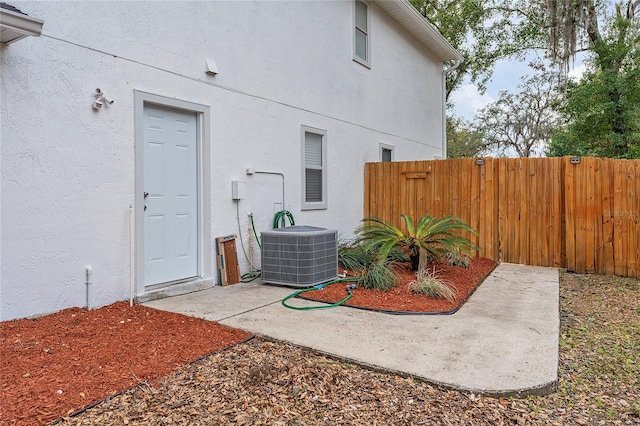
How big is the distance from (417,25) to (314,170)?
5.14m

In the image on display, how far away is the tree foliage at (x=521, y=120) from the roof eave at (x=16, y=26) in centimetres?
2253

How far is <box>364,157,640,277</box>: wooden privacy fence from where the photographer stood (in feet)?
21.3

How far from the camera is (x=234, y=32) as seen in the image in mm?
5672

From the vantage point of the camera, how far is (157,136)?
4.81 meters

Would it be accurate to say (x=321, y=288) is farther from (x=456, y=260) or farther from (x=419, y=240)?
(x=456, y=260)

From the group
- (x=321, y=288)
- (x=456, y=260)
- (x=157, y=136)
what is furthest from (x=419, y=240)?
(x=157, y=136)

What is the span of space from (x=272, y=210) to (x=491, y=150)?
2295 centimetres

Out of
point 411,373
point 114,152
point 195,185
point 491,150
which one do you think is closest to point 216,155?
point 195,185

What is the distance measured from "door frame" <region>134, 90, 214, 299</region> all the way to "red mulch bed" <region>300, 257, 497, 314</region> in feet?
4.53

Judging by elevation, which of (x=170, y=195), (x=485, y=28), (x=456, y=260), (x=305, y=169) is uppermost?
(x=485, y=28)

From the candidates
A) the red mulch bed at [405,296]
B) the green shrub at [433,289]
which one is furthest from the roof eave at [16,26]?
the green shrub at [433,289]

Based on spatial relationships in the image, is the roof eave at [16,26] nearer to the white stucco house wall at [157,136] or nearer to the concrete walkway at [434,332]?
the white stucco house wall at [157,136]

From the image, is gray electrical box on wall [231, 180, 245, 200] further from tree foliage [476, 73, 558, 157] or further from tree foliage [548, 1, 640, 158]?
tree foliage [476, 73, 558, 157]

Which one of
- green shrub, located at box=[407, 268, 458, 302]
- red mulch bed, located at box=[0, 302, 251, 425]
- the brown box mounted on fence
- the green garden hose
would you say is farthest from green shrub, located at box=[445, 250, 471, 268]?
red mulch bed, located at box=[0, 302, 251, 425]
